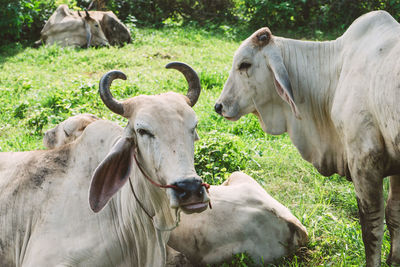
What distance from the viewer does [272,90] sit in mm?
3939

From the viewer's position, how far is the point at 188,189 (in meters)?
2.39

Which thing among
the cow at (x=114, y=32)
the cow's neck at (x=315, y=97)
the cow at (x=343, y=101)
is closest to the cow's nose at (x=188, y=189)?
the cow at (x=343, y=101)

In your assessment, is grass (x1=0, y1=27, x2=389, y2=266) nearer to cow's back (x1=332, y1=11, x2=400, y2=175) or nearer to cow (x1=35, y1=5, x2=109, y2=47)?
cow (x1=35, y1=5, x2=109, y2=47)

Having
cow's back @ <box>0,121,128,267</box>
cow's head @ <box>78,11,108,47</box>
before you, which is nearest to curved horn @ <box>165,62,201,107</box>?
cow's back @ <box>0,121,128,267</box>

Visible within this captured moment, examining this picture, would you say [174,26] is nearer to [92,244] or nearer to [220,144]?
[220,144]

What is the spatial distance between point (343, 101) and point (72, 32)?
866 centimetres

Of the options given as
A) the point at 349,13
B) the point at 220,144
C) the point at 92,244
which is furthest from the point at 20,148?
the point at 349,13

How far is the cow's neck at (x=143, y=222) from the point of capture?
2.89 m

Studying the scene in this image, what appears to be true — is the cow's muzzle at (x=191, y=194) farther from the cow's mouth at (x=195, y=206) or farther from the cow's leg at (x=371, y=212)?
the cow's leg at (x=371, y=212)

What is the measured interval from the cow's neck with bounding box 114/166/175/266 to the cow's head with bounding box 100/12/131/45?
8.35 m

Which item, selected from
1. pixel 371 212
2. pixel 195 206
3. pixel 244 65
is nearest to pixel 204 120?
pixel 244 65

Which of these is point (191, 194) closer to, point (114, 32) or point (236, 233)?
point (236, 233)

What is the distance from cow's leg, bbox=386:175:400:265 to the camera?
11.3 ft

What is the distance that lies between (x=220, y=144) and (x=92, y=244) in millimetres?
2197
